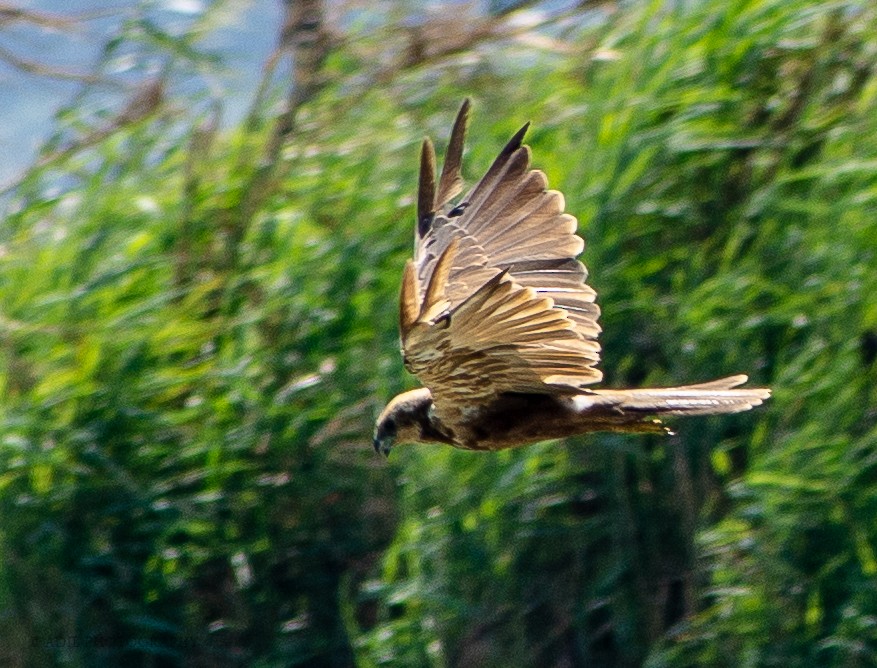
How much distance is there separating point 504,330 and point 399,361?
1973mm

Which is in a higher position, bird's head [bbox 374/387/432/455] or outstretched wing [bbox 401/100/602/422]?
outstretched wing [bbox 401/100/602/422]

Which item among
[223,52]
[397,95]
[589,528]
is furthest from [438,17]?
[589,528]

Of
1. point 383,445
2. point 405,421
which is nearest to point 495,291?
point 405,421

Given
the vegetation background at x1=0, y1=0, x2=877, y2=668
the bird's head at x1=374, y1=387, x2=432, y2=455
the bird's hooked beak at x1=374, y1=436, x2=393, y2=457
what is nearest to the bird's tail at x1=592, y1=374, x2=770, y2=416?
the bird's head at x1=374, y1=387, x2=432, y2=455

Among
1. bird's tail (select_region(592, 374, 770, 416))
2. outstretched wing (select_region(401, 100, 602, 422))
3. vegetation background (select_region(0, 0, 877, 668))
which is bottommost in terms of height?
vegetation background (select_region(0, 0, 877, 668))

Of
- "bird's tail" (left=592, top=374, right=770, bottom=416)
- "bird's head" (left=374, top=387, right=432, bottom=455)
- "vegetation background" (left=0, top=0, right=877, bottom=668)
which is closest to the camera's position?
"bird's tail" (left=592, top=374, right=770, bottom=416)

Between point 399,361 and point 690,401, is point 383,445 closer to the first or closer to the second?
point 690,401

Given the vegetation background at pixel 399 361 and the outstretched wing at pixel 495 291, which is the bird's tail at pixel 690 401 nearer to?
the outstretched wing at pixel 495 291

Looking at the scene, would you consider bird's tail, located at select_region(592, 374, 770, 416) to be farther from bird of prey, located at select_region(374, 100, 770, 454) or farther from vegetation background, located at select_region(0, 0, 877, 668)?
vegetation background, located at select_region(0, 0, 877, 668)

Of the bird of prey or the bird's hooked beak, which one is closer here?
the bird of prey

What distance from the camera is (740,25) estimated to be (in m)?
5.11

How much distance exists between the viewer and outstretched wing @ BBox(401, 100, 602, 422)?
289cm

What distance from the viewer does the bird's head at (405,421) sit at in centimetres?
349

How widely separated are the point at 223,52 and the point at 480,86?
2.81ft
